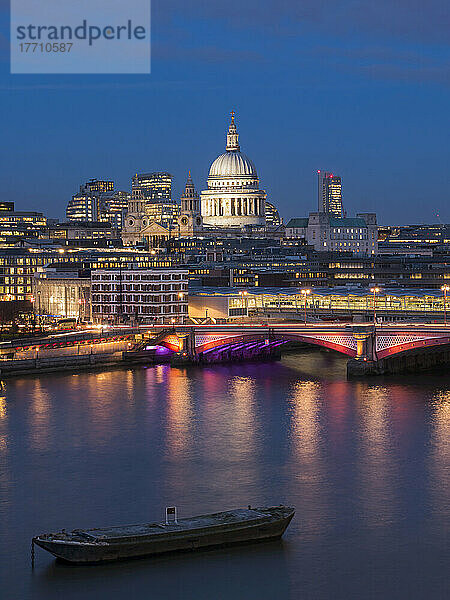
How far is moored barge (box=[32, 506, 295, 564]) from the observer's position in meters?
24.0

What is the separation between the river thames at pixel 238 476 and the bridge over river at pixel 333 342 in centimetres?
169

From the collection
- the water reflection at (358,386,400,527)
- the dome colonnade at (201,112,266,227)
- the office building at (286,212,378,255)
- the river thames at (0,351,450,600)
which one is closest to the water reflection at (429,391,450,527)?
the river thames at (0,351,450,600)

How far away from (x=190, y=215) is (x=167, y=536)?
104 metres

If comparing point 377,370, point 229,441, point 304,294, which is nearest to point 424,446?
point 229,441

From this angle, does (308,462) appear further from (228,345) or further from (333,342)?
(228,345)

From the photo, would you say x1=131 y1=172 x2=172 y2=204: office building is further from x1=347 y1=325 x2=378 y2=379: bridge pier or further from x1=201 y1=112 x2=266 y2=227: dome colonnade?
x1=347 y1=325 x2=378 y2=379: bridge pier

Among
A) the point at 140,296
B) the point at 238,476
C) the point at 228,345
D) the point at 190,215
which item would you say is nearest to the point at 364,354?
the point at 228,345

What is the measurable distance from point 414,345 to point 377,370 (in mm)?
1842

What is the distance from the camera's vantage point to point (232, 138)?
13788 cm

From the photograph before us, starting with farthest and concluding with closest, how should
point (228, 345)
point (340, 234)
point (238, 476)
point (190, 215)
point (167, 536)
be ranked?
point (340, 234)
point (190, 215)
point (228, 345)
point (238, 476)
point (167, 536)

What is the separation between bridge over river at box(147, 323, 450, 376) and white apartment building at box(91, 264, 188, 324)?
19.1 ft

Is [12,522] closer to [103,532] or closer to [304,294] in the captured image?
[103,532]

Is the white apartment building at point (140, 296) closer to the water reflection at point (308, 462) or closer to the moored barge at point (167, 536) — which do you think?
the water reflection at point (308, 462)

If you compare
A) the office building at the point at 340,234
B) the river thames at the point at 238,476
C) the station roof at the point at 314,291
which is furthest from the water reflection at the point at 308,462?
the office building at the point at 340,234
